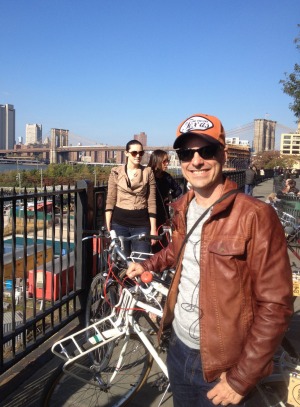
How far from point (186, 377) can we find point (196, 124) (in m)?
1.10

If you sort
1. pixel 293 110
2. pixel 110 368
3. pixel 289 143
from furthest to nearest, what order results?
1. pixel 289 143
2. pixel 293 110
3. pixel 110 368

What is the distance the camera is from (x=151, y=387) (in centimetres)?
308

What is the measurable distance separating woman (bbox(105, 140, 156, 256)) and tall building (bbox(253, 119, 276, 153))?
134035 mm

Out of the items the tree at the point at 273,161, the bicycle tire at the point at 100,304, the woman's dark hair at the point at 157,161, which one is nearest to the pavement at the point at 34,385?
the bicycle tire at the point at 100,304

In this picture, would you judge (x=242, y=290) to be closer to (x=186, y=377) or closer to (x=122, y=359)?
(x=186, y=377)

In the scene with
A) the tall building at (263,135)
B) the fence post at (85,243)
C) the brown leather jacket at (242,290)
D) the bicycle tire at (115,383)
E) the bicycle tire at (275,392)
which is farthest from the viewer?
the tall building at (263,135)

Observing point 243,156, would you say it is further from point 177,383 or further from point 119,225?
point 177,383

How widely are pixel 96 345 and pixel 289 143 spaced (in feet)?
459

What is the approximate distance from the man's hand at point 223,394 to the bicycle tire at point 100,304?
3.80ft

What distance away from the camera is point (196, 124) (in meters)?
1.72

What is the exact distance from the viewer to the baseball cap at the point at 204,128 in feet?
5.57

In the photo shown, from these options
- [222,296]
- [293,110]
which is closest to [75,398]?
[222,296]

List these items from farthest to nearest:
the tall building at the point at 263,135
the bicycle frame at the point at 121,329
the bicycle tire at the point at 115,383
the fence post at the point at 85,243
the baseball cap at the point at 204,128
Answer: the tall building at the point at 263,135
the fence post at the point at 85,243
the bicycle tire at the point at 115,383
the bicycle frame at the point at 121,329
the baseball cap at the point at 204,128

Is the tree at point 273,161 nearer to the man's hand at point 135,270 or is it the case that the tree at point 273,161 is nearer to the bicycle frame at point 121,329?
the bicycle frame at point 121,329
